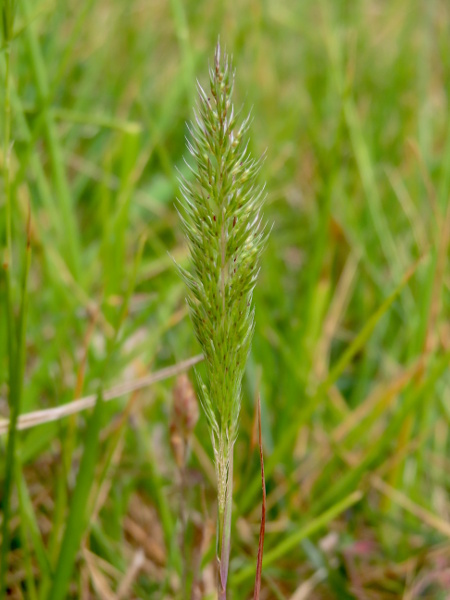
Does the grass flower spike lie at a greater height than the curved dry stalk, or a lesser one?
greater

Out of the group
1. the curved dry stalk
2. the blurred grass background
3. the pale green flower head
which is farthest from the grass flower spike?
the curved dry stalk

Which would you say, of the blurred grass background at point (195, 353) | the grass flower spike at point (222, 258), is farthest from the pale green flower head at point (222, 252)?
the blurred grass background at point (195, 353)

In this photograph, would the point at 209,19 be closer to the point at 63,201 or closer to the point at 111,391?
the point at 63,201

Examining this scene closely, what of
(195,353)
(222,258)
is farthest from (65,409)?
(222,258)

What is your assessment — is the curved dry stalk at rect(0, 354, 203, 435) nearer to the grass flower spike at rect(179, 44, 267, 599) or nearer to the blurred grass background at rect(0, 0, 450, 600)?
the blurred grass background at rect(0, 0, 450, 600)

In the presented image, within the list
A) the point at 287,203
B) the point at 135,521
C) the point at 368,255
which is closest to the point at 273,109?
the point at 287,203

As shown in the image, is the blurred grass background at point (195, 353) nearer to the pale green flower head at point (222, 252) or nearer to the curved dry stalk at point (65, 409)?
the curved dry stalk at point (65, 409)

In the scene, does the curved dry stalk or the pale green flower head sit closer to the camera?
the pale green flower head
